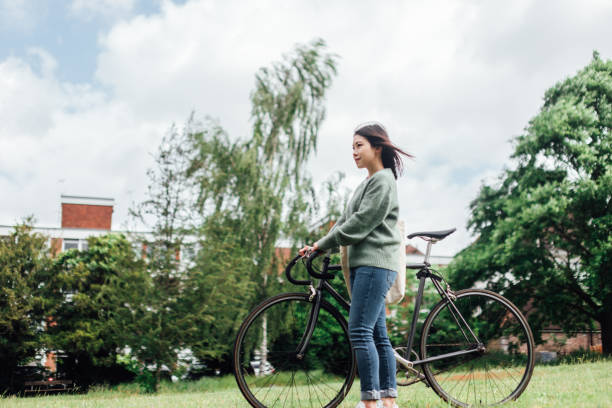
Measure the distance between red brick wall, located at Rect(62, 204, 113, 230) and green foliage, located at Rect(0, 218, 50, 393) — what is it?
15.8m

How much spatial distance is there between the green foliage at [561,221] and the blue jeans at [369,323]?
1221 centimetres

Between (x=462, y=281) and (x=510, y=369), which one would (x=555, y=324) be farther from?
(x=510, y=369)

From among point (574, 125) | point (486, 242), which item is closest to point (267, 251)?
point (486, 242)

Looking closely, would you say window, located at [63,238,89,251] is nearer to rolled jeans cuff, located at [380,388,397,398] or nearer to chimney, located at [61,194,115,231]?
chimney, located at [61,194,115,231]

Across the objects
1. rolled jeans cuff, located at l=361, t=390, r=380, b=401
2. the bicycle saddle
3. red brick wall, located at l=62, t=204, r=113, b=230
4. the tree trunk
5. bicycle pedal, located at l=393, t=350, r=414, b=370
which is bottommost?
the tree trunk

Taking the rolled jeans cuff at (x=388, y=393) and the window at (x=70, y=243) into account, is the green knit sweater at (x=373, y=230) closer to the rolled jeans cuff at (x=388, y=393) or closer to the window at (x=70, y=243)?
the rolled jeans cuff at (x=388, y=393)

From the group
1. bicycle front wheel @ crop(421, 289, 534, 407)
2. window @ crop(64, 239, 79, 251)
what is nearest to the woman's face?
bicycle front wheel @ crop(421, 289, 534, 407)

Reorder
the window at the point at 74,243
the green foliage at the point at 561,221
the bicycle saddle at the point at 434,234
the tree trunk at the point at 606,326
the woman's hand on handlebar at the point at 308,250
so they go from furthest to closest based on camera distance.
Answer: the window at the point at 74,243
the tree trunk at the point at 606,326
the green foliage at the point at 561,221
the bicycle saddle at the point at 434,234
the woman's hand on handlebar at the point at 308,250

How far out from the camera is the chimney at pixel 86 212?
1293 inches

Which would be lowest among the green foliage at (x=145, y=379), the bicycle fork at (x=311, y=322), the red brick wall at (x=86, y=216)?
the green foliage at (x=145, y=379)

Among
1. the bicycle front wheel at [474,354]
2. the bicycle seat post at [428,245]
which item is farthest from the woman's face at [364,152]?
the bicycle front wheel at [474,354]

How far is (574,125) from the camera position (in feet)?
50.6

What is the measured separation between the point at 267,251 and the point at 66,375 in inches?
314

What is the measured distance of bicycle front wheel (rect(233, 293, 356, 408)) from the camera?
3.41 meters
